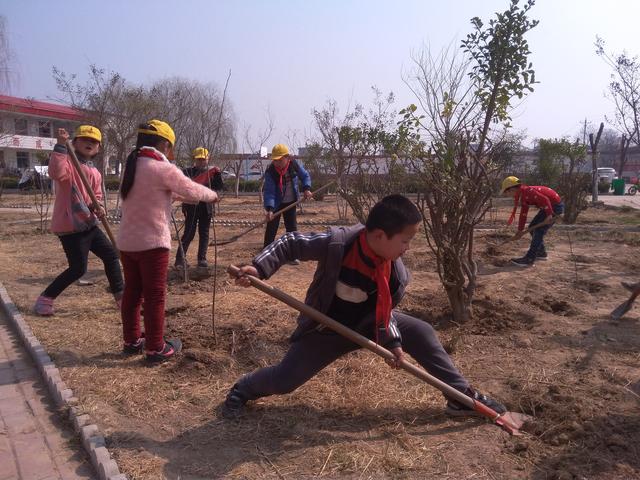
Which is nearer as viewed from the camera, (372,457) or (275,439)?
(372,457)

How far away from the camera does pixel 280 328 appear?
421cm

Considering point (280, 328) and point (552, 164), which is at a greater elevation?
point (552, 164)

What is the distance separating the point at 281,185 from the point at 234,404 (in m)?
4.13

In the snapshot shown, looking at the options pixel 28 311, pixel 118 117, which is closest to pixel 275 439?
pixel 28 311

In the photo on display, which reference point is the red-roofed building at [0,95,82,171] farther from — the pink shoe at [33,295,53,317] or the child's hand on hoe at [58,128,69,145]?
the child's hand on hoe at [58,128,69,145]

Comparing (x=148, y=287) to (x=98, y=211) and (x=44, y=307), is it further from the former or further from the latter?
(x=44, y=307)

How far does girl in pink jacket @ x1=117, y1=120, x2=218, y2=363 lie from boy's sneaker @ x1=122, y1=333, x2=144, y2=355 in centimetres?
21

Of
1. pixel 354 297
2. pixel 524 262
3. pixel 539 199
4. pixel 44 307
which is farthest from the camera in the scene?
pixel 539 199

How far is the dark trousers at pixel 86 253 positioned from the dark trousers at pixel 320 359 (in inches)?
80.6

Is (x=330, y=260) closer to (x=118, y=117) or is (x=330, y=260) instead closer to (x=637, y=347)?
(x=637, y=347)

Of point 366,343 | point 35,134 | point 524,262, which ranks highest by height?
point 35,134

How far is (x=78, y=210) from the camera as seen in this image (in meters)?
4.24

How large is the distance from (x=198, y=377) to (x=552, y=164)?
2008 cm

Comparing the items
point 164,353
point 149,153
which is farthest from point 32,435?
point 149,153
